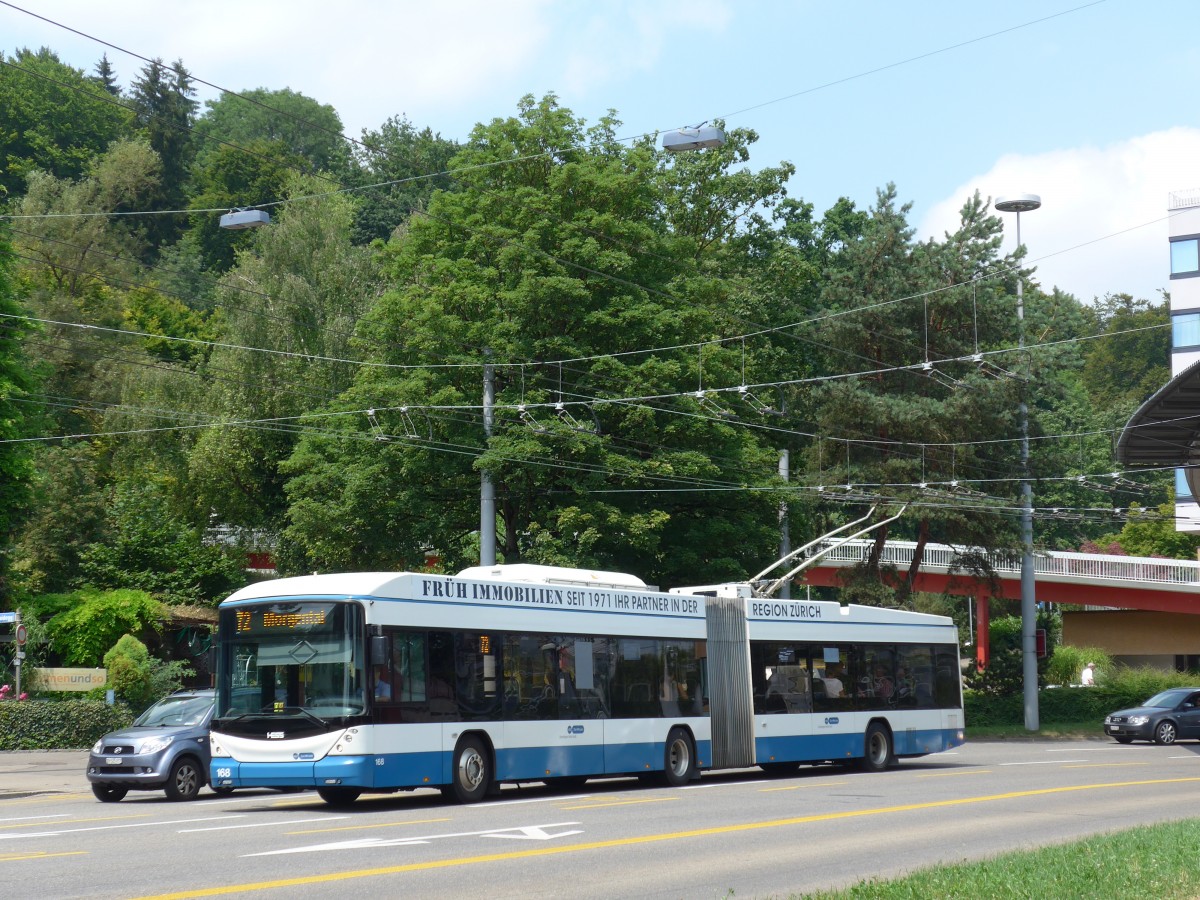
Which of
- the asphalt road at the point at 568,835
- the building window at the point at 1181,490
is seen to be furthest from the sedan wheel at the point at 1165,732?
the building window at the point at 1181,490

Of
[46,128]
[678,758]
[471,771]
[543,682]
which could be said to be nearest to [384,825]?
[471,771]

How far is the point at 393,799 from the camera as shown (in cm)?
1983

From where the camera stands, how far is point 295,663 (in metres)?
17.9

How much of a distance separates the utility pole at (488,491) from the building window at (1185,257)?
34417 mm

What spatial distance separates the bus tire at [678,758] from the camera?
22.7 metres

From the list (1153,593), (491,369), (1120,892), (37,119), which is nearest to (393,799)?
(1120,892)

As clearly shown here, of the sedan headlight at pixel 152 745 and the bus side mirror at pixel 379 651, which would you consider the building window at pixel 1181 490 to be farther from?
the bus side mirror at pixel 379 651

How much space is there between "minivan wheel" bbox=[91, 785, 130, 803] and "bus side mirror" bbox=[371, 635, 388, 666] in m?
5.47

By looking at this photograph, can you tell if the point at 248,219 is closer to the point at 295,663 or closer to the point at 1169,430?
the point at 295,663

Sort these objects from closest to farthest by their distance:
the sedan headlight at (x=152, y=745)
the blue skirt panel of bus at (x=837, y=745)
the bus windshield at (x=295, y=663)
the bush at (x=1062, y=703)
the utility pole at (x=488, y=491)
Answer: the bus windshield at (x=295, y=663) < the sedan headlight at (x=152, y=745) < the blue skirt panel of bus at (x=837, y=745) < the utility pole at (x=488, y=491) < the bush at (x=1062, y=703)

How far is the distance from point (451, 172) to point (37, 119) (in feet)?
206

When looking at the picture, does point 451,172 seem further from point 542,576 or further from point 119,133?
point 119,133

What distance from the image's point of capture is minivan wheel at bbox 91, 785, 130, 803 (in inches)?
825

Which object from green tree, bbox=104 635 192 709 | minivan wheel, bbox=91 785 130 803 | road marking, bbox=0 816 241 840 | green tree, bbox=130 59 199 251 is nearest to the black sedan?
green tree, bbox=104 635 192 709
